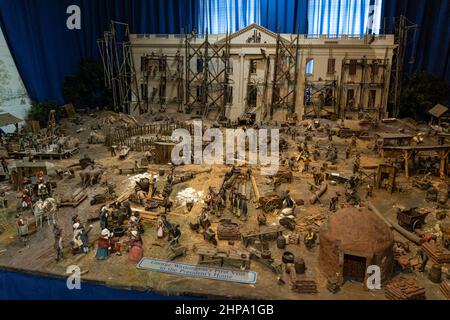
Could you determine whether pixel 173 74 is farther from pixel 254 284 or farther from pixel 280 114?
pixel 254 284

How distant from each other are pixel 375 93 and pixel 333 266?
90.0 feet

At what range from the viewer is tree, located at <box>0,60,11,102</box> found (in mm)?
31706

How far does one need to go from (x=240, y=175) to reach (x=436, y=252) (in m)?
10.7

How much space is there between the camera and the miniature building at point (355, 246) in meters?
11.6

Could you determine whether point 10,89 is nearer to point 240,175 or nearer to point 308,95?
point 240,175

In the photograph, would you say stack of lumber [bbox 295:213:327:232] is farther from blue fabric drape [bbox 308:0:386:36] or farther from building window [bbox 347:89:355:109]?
blue fabric drape [bbox 308:0:386:36]

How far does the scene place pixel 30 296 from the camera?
41.7 ft

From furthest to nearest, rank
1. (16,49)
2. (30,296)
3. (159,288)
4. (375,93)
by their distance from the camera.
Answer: (375,93)
(16,49)
(30,296)
(159,288)

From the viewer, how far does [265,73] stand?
3622cm

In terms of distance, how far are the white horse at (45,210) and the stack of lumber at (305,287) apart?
416 inches

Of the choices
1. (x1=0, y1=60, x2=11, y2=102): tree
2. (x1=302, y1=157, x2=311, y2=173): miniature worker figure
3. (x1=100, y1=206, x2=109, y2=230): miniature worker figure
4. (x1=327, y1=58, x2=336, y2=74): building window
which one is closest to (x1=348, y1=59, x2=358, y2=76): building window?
(x1=327, y1=58, x2=336, y2=74): building window

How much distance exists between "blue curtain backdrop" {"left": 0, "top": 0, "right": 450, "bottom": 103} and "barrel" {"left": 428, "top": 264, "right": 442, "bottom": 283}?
1116 inches

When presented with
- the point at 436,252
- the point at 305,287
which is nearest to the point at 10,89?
the point at 305,287
